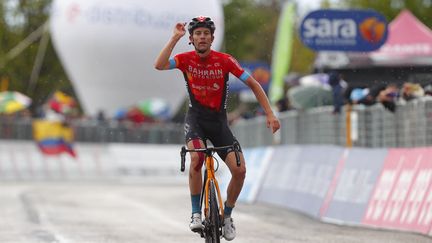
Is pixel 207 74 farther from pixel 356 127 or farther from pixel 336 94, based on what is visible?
pixel 336 94

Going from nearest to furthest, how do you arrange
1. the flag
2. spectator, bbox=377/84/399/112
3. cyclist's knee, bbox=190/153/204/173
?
1. cyclist's knee, bbox=190/153/204/173
2. spectator, bbox=377/84/399/112
3. the flag

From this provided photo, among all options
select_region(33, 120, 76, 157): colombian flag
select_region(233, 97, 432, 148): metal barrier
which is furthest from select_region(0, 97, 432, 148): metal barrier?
select_region(33, 120, 76, 157): colombian flag

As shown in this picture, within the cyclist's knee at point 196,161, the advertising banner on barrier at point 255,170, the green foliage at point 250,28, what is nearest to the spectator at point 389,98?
the cyclist's knee at point 196,161

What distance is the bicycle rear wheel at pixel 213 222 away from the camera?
11695mm

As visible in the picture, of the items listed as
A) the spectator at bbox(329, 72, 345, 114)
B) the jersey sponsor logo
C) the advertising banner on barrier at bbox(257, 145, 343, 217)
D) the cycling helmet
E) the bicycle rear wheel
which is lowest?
the advertising banner on barrier at bbox(257, 145, 343, 217)

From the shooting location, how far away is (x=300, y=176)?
21.4 metres

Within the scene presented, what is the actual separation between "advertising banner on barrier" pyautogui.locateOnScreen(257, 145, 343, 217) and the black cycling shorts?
7.50 m

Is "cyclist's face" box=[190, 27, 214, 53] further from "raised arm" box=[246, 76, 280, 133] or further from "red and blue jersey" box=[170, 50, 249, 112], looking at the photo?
"raised arm" box=[246, 76, 280, 133]

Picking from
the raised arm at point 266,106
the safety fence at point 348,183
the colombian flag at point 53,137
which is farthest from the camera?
the colombian flag at point 53,137

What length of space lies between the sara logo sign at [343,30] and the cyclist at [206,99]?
11.3 meters

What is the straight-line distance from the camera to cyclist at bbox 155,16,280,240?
468 inches

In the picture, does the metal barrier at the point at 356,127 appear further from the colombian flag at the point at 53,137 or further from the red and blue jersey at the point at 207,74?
the colombian flag at the point at 53,137

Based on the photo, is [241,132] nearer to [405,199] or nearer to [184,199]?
[184,199]

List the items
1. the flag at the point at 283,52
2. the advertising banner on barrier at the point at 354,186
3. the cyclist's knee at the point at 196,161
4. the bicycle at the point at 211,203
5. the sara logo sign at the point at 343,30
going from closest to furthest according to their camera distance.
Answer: the bicycle at the point at 211,203, the cyclist's knee at the point at 196,161, the advertising banner on barrier at the point at 354,186, the sara logo sign at the point at 343,30, the flag at the point at 283,52
